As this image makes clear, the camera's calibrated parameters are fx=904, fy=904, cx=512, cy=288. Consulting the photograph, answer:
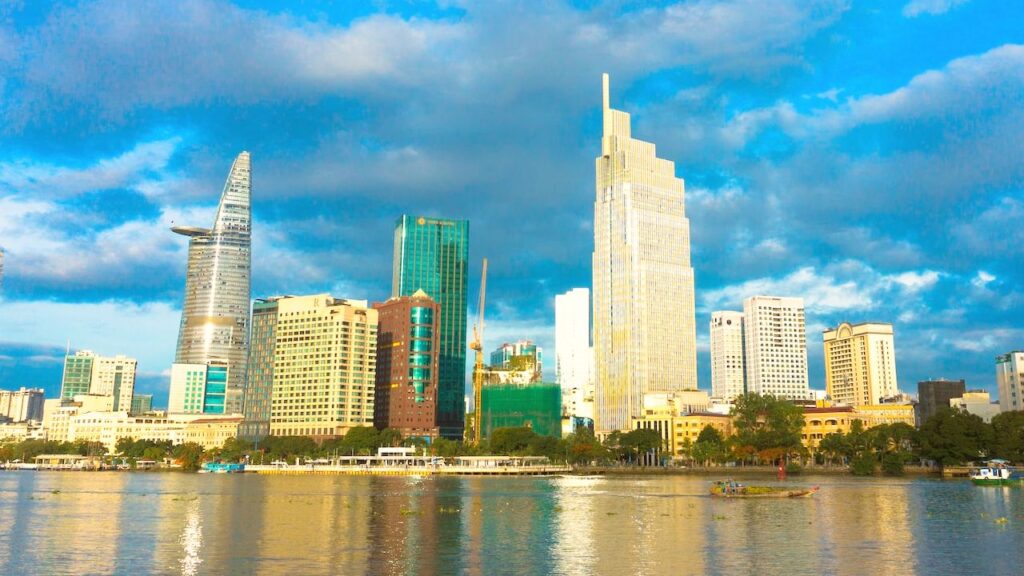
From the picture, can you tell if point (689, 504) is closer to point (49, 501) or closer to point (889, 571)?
point (889, 571)

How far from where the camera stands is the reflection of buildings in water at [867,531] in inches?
2699

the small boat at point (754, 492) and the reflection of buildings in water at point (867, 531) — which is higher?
the small boat at point (754, 492)

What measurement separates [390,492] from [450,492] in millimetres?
10918

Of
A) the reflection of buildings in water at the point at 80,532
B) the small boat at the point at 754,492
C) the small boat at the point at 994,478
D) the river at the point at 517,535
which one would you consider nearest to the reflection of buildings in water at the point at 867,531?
the river at the point at 517,535

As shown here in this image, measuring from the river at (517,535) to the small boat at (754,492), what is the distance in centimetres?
564

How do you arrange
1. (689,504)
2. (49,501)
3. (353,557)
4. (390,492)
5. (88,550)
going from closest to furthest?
(353,557) < (88,550) < (689,504) < (49,501) < (390,492)

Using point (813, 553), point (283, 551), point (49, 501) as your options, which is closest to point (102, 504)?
point (49, 501)

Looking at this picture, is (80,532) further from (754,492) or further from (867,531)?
(754,492)

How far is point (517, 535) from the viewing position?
292 feet

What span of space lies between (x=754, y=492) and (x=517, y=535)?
6592 centimetres

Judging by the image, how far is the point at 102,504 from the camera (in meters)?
132

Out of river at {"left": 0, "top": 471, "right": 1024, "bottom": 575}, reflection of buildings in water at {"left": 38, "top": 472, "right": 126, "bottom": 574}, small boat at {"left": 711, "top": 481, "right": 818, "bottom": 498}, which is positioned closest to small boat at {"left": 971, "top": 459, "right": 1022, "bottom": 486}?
river at {"left": 0, "top": 471, "right": 1024, "bottom": 575}

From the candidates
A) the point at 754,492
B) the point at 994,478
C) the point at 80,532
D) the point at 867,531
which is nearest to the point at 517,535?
the point at 867,531

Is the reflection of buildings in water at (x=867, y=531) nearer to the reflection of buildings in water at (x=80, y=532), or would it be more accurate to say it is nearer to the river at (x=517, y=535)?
the river at (x=517, y=535)
